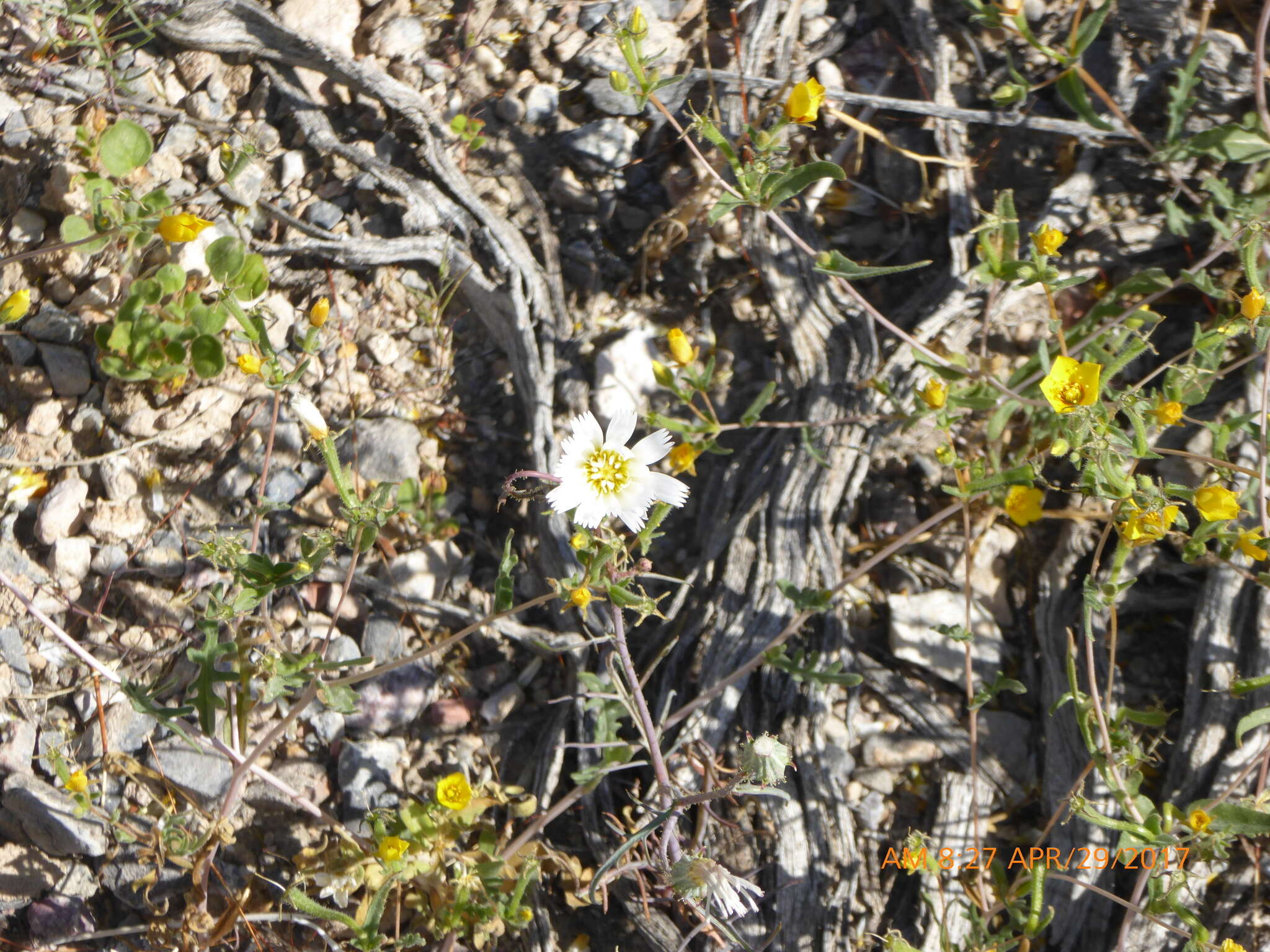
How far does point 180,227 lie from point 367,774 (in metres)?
1.67

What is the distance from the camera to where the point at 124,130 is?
8.71 feet

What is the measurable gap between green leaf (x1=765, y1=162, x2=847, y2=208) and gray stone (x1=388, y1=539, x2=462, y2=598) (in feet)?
4.78

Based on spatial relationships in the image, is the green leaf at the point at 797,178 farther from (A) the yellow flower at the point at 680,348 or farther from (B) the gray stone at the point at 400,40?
(B) the gray stone at the point at 400,40

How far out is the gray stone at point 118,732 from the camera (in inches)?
106

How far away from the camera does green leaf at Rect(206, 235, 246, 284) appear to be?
8.63ft

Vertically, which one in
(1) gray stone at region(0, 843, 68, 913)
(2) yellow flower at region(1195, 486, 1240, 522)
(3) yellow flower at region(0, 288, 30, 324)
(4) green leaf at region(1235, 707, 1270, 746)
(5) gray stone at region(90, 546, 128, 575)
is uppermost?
(3) yellow flower at region(0, 288, 30, 324)

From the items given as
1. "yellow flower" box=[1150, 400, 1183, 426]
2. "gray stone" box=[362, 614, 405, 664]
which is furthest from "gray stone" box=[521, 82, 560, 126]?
"yellow flower" box=[1150, 400, 1183, 426]

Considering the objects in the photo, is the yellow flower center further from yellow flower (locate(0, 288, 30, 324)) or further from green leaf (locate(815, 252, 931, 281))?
yellow flower (locate(0, 288, 30, 324))

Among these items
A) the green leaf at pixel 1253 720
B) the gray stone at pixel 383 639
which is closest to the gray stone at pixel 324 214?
the gray stone at pixel 383 639

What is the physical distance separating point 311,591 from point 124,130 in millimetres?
1477

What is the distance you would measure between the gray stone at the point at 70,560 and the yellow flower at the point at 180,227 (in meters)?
0.98

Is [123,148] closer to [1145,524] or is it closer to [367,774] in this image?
[367,774]

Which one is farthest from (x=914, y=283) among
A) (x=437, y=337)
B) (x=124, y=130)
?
(x=124, y=130)

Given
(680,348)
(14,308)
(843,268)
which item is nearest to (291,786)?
(14,308)
